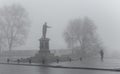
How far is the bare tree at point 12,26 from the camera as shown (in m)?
71.7

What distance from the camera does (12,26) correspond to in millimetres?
71625

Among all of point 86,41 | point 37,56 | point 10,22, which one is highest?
point 10,22

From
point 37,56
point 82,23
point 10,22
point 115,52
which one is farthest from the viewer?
point 115,52

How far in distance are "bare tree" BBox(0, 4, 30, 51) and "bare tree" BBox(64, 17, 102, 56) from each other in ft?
43.1

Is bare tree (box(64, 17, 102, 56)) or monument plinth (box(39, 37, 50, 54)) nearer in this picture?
monument plinth (box(39, 37, 50, 54))

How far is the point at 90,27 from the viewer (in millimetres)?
75312

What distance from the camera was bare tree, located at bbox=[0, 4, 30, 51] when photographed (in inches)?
2822

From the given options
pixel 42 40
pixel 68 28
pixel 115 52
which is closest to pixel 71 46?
pixel 68 28

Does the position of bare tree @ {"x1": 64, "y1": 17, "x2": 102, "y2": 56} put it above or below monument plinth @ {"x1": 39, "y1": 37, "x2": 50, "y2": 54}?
above

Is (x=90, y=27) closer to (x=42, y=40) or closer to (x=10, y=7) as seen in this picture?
(x=10, y=7)

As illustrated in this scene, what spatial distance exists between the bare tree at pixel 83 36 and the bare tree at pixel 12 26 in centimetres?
1314

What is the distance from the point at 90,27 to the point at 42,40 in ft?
93.8

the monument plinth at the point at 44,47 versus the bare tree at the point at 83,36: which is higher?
the bare tree at the point at 83,36

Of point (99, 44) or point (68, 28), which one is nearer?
point (99, 44)
